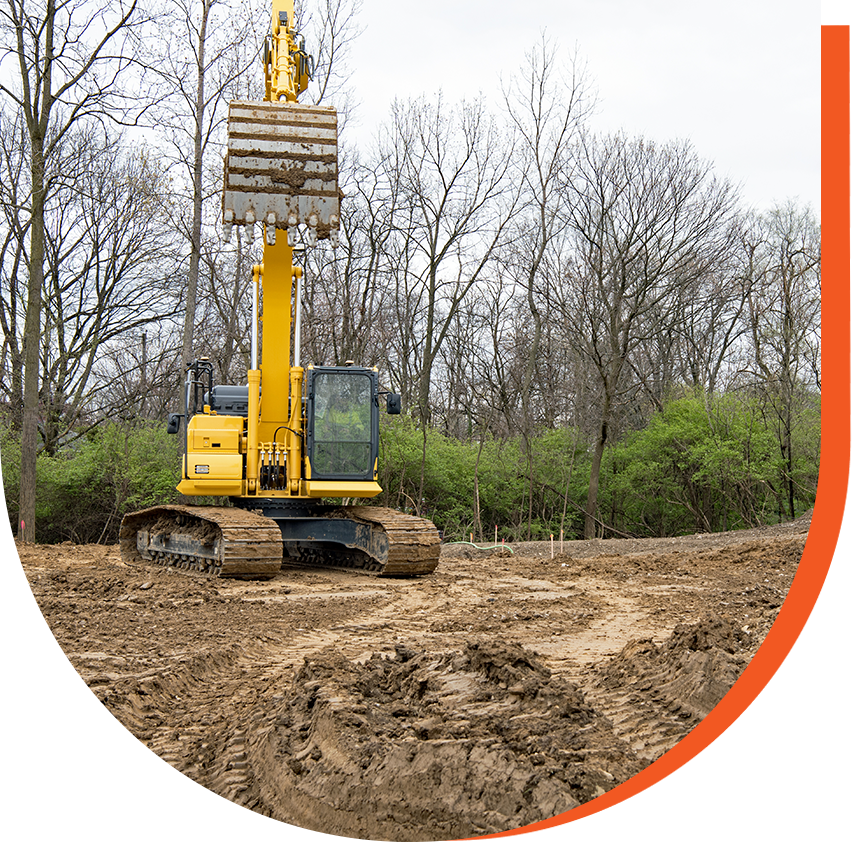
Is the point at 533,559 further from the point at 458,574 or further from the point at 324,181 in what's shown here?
the point at 324,181

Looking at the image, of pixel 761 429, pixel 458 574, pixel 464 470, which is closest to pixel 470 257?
pixel 761 429

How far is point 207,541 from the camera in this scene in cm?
886

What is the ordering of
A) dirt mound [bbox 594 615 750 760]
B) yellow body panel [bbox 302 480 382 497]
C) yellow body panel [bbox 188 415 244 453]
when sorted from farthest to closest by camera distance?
yellow body panel [bbox 188 415 244 453] < yellow body panel [bbox 302 480 382 497] < dirt mound [bbox 594 615 750 760]

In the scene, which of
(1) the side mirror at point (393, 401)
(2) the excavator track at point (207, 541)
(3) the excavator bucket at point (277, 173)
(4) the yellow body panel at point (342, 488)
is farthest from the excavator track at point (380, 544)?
(3) the excavator bucket at point (277, 173)

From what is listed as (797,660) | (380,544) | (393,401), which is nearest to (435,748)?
(797,660)

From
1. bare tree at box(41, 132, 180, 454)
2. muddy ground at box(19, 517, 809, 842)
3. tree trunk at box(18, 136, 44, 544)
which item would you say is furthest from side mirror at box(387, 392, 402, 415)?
tree trunk at box(18, 136, 44, 544)

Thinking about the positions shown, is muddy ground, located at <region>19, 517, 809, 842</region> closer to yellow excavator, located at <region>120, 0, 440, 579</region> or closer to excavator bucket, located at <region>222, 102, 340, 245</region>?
yellow excavator, located at <region>120, 0, 440, 579</region>

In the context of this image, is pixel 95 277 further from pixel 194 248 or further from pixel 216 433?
pixel 216 433

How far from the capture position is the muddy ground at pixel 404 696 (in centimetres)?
206

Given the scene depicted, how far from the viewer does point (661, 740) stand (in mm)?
2422

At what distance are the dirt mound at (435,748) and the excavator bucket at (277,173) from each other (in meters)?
3.29

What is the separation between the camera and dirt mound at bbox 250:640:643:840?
1.97 metres

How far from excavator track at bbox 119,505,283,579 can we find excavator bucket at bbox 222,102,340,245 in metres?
2.99

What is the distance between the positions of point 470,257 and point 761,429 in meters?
1.50
